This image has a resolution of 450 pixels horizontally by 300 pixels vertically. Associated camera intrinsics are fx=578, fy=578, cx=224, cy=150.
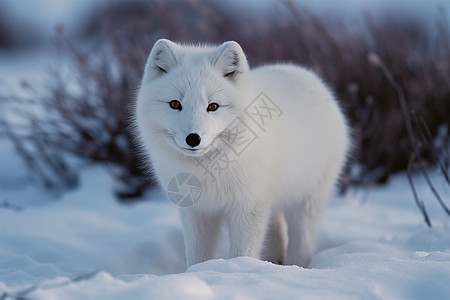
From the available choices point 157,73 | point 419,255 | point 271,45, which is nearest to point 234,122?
point 157,73

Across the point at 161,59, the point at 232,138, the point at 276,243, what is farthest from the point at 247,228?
the point at 161,59

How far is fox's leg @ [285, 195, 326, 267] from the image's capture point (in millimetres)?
3277

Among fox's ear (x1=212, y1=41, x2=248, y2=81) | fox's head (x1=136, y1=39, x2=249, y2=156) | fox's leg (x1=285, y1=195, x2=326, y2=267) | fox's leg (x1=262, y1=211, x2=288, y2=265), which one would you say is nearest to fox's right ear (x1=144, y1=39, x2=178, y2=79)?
fox's head (x1=136, y1=39, x2=249, y2=156)

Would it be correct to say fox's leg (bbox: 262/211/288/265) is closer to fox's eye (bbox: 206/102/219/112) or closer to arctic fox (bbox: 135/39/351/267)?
arctic fox (bbox: 135/39/351/267)

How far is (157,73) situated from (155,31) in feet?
13.0

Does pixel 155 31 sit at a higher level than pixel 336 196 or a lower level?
higher

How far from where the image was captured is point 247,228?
2.83 metres

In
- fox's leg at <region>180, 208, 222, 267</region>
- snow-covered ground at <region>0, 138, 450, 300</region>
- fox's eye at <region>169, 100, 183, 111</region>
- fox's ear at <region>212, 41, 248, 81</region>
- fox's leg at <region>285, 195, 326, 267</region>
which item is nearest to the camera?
snow-covered ground at <region>0, 138, 450, 300</region>

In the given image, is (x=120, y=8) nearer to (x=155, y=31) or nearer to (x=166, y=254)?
(x=155, y=31)

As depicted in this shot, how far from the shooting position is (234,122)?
2.62 metres

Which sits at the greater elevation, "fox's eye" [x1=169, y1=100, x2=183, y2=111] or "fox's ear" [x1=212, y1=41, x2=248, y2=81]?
"fox's ear" [x1=212, y1=41, x2=248, y2=81]

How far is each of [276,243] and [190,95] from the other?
145 cm

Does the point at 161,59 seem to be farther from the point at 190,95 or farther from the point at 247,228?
the point at 247,228

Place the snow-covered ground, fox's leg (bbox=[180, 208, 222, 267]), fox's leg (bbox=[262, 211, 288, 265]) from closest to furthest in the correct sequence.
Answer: the snow-covered ground
fox's leg (bbox=[180, 208, 222, 267])
fox's leg (bbox=[262, 211, 288, 265])
